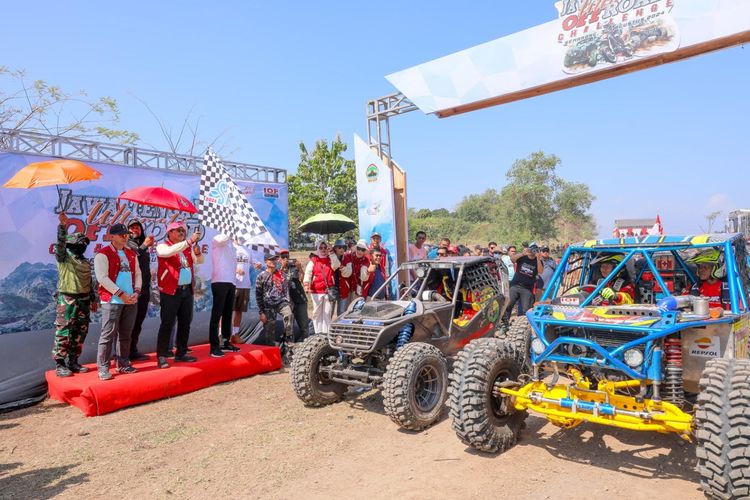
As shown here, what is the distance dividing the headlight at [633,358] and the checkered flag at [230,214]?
4.31 meters

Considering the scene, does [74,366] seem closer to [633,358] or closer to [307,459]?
[307,459]

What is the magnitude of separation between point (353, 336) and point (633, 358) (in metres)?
2.67

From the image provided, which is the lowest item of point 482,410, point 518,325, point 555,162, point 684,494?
point 684,494

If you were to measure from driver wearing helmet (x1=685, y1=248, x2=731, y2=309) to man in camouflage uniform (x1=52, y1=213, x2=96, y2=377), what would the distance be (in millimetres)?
6622

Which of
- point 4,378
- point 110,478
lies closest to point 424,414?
point 110,478

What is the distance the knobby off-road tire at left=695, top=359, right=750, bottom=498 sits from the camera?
112 inches

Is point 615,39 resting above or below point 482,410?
above

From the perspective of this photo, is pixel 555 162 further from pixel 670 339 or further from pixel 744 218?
pixel 670 339

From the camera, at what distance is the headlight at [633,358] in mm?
3490

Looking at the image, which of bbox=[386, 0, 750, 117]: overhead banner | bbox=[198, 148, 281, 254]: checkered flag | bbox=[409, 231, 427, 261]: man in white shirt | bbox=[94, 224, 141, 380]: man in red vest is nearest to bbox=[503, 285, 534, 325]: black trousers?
bbox=[409, 231, 427, 261]: man in white shirt

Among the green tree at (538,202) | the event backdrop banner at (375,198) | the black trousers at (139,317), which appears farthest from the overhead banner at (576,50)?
the green tree at (538,202)

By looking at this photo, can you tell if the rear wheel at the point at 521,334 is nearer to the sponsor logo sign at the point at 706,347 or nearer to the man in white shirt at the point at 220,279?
the sponsor logo sign at the point at 706,347

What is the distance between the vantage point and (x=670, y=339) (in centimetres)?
352

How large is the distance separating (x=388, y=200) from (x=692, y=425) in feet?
24.6
